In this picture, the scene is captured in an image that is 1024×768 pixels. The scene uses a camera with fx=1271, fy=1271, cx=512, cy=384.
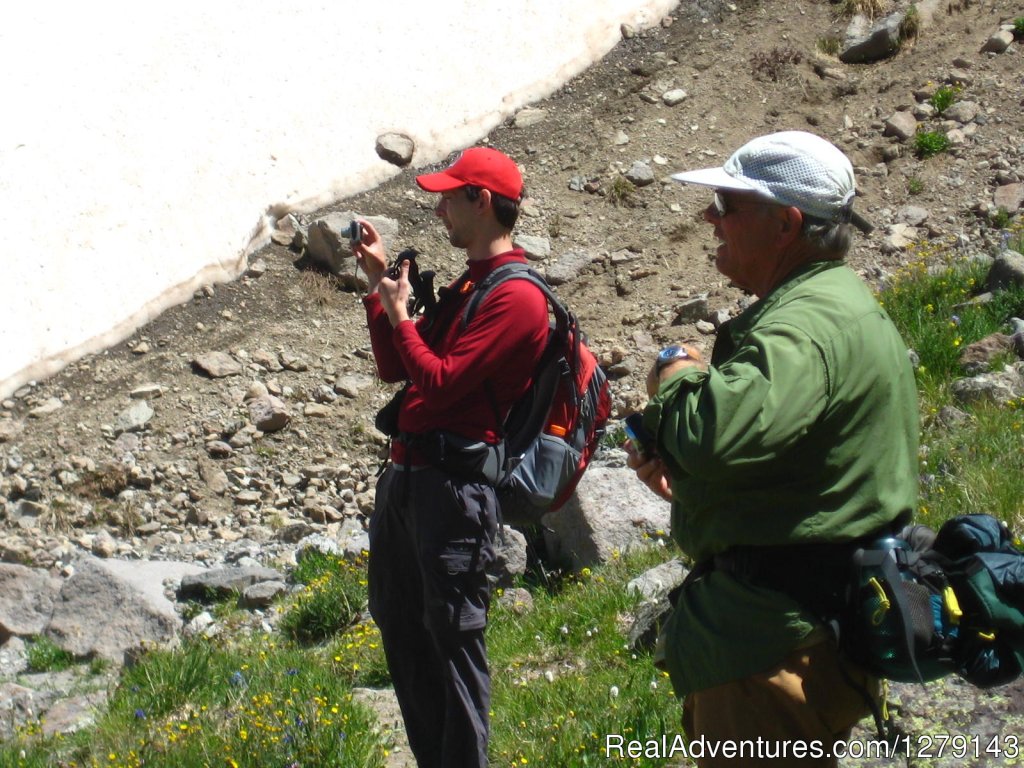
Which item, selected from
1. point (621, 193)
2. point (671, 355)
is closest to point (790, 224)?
point (671, 355)

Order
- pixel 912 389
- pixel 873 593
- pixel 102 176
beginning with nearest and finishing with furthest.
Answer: pixel 873 593 → pixel 912 389 → pixel 102 176

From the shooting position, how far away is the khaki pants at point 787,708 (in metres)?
2.44

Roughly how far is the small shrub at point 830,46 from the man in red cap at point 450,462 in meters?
7.85

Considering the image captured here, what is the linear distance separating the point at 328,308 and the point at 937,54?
5.41m

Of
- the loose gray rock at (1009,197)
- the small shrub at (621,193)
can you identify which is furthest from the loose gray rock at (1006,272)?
the small shrub at (621,193)

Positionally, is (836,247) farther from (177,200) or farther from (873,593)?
(177,200)

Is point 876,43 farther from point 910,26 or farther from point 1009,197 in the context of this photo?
point 1009,197

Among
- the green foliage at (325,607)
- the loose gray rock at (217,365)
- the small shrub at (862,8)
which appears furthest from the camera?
the small shrub at (862,8)

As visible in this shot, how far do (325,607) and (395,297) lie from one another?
2774 millimetres

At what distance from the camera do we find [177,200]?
29.7 feet

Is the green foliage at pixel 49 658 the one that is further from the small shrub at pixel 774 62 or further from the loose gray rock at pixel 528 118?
the small shrub at pixel 774 62

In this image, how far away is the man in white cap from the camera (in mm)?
2350

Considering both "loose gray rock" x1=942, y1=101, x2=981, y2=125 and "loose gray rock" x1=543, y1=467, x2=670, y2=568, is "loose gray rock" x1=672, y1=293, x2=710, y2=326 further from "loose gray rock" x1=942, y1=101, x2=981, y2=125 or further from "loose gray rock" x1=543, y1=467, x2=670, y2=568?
"loose gray rock" x1=942, y1=101, x2=981, y2=125

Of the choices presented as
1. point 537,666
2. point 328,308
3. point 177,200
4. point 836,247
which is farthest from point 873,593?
point 177,200
